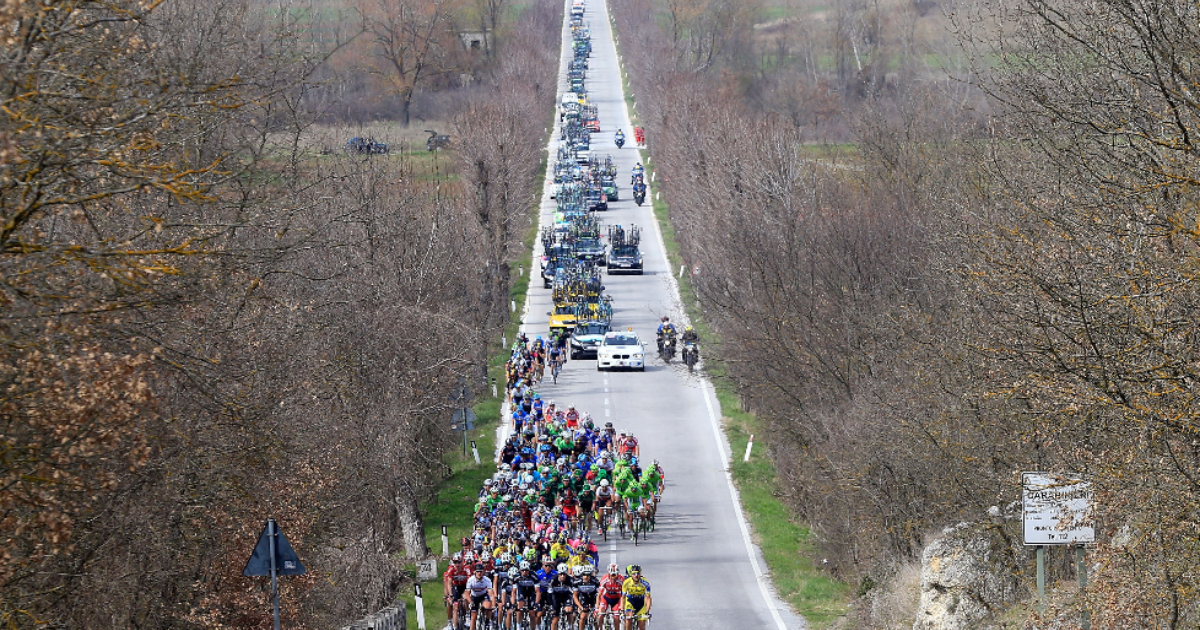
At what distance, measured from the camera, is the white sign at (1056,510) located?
47.1 ft

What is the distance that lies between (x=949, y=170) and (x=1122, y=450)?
23.3m

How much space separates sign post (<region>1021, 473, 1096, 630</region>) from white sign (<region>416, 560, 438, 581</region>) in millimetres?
15433

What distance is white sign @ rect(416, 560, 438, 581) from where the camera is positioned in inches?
A: 1106

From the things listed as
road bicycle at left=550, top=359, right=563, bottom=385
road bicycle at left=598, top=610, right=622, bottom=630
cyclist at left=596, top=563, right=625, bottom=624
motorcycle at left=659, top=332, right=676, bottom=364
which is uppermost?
motorcycle at left=659, top=332, right=676, bottom=364

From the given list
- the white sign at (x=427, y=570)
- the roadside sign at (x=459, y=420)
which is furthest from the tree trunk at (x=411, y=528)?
the roadside sign at (x=459, y=420)

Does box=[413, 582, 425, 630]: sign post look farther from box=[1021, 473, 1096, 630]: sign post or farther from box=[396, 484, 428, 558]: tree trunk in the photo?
box=[1021, 473, 1096, 630]: sign post

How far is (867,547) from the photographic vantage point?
26516 mm

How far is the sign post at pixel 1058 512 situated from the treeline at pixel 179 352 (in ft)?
23.6

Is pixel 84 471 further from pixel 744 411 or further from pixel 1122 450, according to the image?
pixel 744 411

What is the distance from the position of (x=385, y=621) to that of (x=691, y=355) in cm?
2685

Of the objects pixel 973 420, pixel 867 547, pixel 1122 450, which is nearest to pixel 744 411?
pixel 867 547

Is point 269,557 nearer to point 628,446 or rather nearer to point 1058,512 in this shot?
Answer: point 1058,512

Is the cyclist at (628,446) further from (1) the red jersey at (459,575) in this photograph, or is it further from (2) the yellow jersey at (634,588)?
(2) the yellow jersey at (634,588)

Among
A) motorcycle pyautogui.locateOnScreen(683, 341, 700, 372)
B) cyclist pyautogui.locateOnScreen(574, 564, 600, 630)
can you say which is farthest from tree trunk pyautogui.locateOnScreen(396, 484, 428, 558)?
motorcycle pyautogui.locateOnScreen(683, 341, 700, 372)
